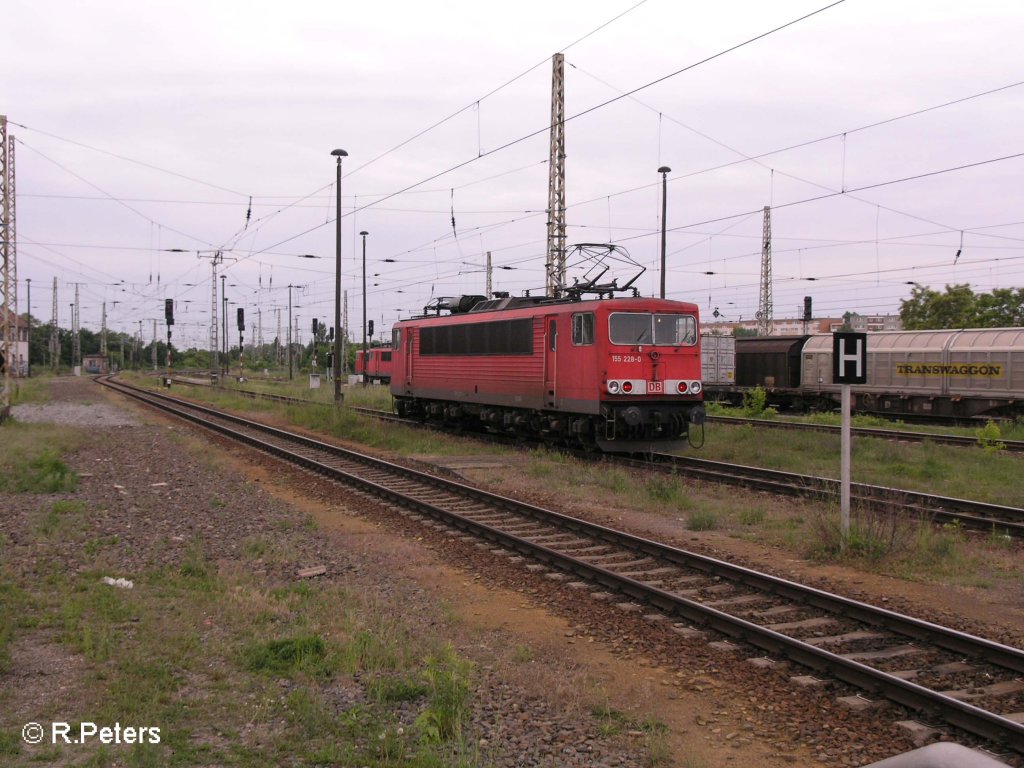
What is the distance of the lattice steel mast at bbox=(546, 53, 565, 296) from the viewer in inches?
912

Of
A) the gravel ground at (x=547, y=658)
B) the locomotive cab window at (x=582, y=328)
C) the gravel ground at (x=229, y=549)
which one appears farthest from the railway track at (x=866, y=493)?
the gravel ground at (x=229, y=549)

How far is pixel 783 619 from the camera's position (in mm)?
7469

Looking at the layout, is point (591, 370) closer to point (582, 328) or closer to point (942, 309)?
point (582, 328)

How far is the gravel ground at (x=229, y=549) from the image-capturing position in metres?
5.14

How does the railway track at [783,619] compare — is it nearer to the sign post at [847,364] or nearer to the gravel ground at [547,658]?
the gravel ground at [547,658]

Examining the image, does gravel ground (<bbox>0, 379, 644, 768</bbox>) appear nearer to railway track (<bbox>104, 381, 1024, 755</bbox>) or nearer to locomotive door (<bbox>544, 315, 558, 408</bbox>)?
railway track (<bbox>104, 381, 1024, 755</bbox>)

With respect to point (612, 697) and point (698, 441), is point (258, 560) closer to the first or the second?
point (612, 697)

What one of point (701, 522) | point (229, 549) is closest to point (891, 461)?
point (701, 522)

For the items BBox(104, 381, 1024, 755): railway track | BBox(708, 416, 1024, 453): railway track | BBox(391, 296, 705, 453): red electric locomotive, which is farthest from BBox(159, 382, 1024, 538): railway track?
BBox(708, 416, 1024, 453): railway track

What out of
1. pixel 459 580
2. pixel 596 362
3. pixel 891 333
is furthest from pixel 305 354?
pixel 459 580

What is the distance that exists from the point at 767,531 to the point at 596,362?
6.69 meters

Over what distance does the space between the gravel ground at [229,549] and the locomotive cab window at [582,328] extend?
592cm

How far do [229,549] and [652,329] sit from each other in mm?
10442

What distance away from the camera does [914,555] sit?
9.48 m
